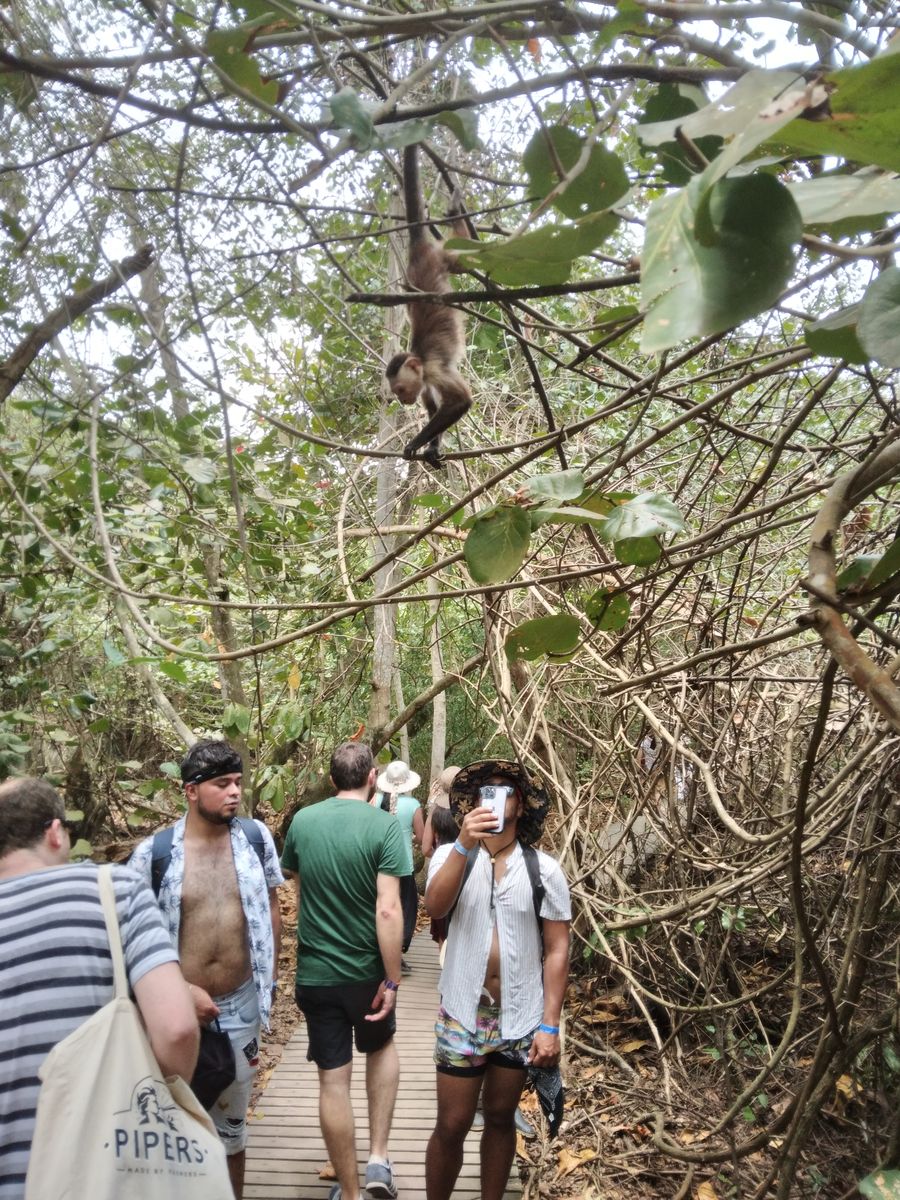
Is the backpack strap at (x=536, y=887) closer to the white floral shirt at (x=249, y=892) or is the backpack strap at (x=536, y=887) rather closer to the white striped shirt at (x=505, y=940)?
the white striped shirt at (x=505, y=940)

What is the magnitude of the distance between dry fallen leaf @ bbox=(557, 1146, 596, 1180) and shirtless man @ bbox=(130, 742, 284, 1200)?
1.58 metres

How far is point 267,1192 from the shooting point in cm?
364

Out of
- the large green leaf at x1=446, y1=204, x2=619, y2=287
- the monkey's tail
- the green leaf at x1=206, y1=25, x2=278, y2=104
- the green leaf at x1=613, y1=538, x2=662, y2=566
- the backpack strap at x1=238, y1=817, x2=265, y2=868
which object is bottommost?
the backpack strap at x1=238, y1=817, x2=265, y2=868

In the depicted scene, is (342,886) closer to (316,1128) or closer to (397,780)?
(316,1128)

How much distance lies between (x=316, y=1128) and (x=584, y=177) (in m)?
4.42

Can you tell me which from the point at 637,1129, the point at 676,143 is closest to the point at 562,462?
the point at 676,143

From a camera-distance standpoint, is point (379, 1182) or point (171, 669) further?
point (379, 1182)

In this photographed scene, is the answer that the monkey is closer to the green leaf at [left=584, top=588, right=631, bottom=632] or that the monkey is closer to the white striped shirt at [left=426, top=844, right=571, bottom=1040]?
the green leaf at [left=584, top=588, right=631, bottom=632]

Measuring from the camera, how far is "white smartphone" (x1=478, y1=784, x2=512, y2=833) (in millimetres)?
2826

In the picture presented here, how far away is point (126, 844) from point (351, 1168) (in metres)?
3.63

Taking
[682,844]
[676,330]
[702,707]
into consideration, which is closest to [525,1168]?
[682,844]

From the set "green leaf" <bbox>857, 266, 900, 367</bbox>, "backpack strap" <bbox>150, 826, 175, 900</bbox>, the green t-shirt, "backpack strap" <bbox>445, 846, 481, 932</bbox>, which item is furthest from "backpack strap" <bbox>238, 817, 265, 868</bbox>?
"green leaf" <bbox>857, 266, 900, 367</bbox>

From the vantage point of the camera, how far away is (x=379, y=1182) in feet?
11.6

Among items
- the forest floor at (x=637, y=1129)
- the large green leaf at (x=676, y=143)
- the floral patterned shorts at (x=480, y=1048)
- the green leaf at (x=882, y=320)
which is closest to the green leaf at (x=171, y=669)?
the floral patterned shorts at (x=480, y=1048)
